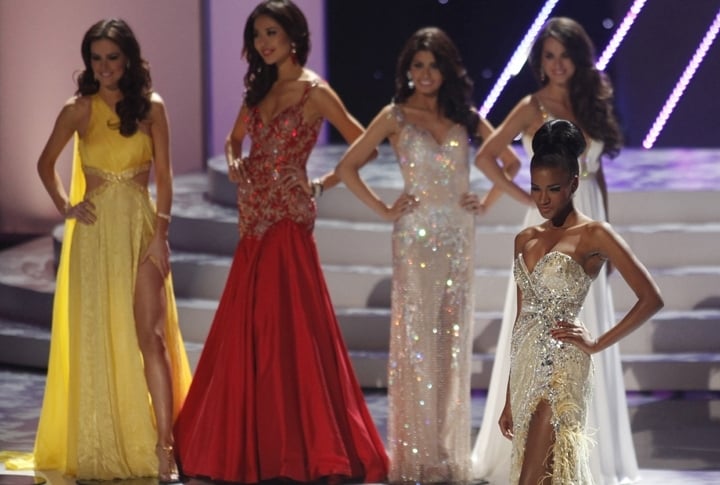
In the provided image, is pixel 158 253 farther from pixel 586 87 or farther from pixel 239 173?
pixel 586 87

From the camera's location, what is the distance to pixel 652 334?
766 cm

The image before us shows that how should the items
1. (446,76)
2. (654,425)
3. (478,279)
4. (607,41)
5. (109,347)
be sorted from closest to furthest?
1. (446,76)
2. (109,347)
3. (654,425)
4. (478,279)
5. (607,41)

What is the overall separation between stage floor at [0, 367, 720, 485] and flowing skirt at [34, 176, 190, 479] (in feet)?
0.46

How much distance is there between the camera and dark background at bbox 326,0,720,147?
1150 cm

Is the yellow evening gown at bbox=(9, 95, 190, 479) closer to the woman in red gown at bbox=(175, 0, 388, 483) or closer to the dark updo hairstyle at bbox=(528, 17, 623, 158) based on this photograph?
the woman in red gown at bbox=(175, 0, 388, 483)

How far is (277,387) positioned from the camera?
19.6 feet

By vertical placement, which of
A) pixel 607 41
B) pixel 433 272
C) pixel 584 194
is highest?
pixel 607 41

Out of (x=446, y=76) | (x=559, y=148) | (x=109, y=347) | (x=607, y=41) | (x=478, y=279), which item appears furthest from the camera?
(x=607, y=41)

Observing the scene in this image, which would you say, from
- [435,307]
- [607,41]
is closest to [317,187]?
[435,307]

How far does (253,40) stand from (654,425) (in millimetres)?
2500

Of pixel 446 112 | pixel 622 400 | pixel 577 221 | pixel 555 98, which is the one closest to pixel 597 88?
pixel 555 98

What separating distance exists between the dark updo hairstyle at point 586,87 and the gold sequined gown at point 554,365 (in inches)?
70.7

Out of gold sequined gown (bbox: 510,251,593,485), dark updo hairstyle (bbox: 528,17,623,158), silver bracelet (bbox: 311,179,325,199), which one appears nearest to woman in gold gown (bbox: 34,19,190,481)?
silver bracelet (bbox: 311,179,325,199)

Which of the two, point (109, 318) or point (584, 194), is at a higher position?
point (584, 194)
